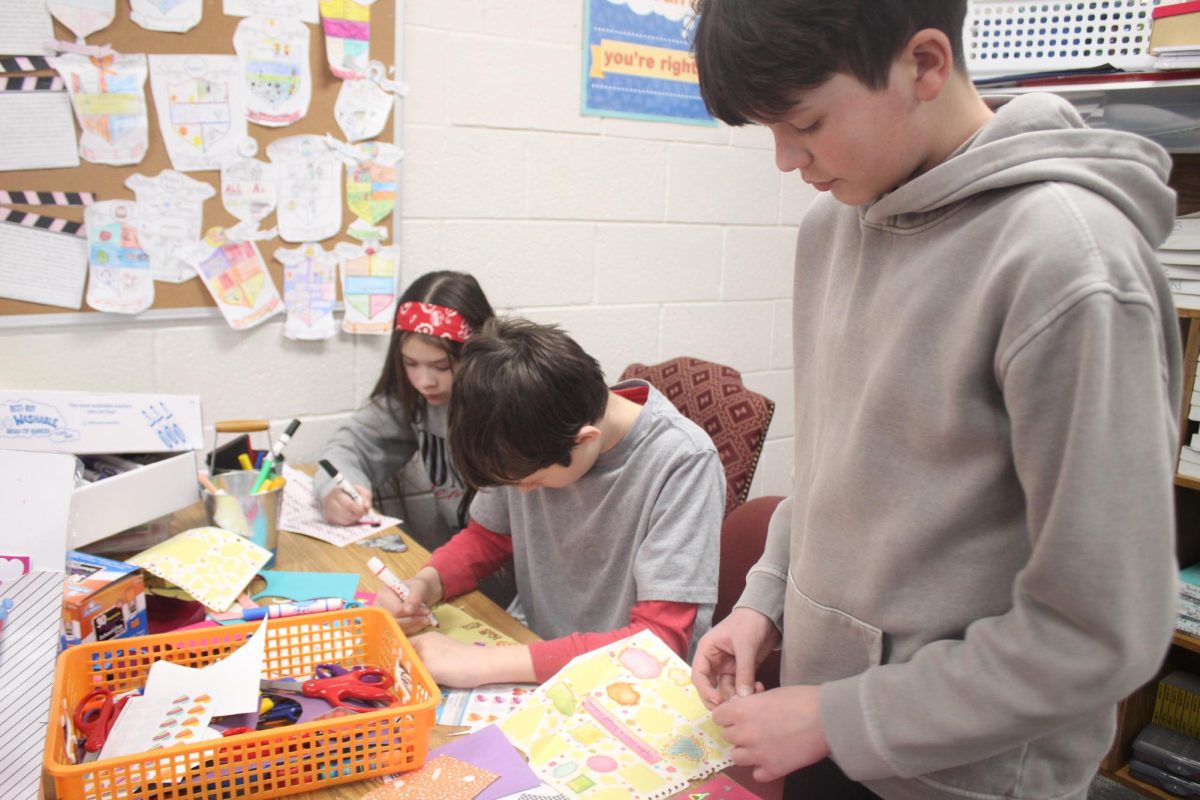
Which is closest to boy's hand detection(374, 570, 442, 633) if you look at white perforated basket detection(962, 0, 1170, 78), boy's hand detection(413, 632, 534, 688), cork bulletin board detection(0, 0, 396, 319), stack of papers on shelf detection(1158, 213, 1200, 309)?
boy's hand detection(413, 632, 534, 688)

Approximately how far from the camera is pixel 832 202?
840mm

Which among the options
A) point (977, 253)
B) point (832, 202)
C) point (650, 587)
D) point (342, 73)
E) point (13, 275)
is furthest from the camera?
point (342, 73)

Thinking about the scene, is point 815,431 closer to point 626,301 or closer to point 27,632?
point 27,632

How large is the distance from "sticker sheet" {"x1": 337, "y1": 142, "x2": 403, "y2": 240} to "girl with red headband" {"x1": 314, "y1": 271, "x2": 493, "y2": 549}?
0.21 meters

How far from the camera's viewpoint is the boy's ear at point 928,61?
600 mm

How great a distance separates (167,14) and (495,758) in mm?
1553

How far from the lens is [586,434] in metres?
1.25

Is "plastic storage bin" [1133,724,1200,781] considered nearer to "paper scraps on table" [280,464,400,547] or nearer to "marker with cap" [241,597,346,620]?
"paper scraps on table" [280,464,400,547]

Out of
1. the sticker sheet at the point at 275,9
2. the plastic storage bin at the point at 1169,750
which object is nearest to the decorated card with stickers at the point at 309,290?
the sticker sheet at the point at 275,9

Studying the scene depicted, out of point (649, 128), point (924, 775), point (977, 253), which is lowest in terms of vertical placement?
point (924, 775)

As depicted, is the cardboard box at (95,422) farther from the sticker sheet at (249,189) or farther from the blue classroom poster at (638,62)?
the blue classroom poster at (638,62)

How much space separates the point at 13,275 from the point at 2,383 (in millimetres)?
207

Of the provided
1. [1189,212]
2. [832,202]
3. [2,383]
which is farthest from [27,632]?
[1189,212]

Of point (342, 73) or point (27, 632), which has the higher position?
point (342, 73)
